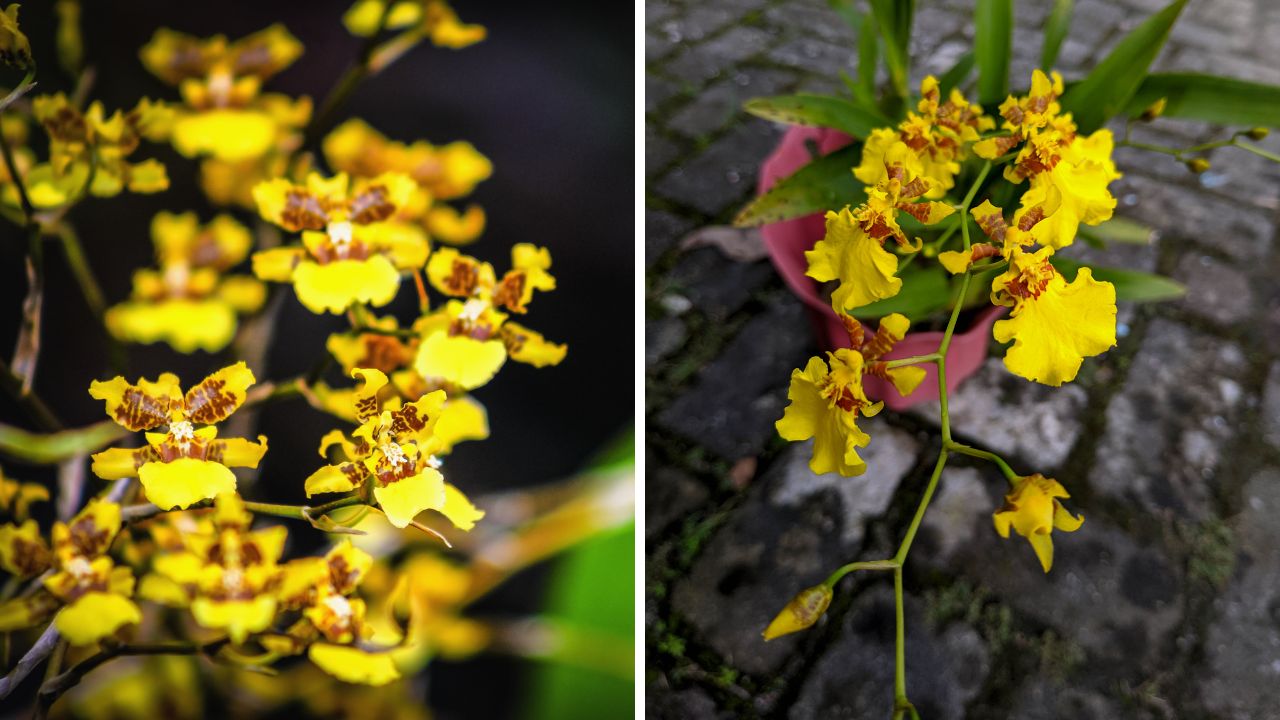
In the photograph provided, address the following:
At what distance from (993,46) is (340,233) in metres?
0.90

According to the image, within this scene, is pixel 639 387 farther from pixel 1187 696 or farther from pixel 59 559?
pixel 1187 696

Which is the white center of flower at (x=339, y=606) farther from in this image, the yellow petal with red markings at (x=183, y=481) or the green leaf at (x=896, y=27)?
the green leaf at (x=896, y=27)

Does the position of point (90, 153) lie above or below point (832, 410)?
above

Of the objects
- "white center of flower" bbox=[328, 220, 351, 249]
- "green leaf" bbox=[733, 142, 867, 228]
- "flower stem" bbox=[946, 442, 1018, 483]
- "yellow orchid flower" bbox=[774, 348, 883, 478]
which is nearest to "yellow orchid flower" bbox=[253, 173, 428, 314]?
"white center of flower" bbox=[328, 220, 351, 249]

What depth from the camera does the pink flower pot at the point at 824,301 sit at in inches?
41.9

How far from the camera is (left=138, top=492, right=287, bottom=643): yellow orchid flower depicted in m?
0.40

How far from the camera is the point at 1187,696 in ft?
3.23

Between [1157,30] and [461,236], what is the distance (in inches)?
32.4

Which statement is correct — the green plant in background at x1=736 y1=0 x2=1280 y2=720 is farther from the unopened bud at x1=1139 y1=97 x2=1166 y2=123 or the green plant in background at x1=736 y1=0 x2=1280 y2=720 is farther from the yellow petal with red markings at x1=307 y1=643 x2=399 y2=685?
the yellow petal with red markings at x1=307 y1=643 x2=399 y2=685

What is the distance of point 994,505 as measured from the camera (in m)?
1.14

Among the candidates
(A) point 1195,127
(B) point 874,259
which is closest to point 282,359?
(B) point 874,259

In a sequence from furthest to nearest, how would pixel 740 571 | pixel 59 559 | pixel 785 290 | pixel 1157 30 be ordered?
1. pixel 785 290
2. pixel 740 571
3. pixel 1157 30
4. pixel 59 559

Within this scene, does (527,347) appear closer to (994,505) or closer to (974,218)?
(974,218)

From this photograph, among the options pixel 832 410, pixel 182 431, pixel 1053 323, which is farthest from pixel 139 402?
pixel 1053 323
